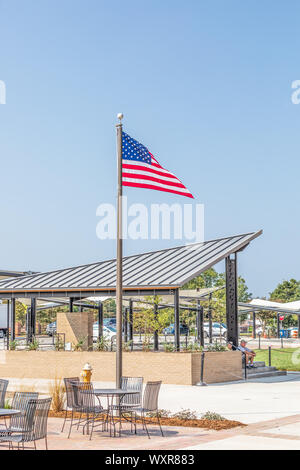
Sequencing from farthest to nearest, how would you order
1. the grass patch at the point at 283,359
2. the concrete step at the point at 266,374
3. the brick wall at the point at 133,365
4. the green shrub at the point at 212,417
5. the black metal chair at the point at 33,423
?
the grass patch at the point at 283,359, the concrete step at the point at 266,374, the brick wall at the point at 133,365, the green shrub at the point at 212,417, the black metal chair at the point at 33,423

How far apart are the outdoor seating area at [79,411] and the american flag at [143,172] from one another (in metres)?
4.61

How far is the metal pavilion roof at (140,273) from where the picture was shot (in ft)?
80.0

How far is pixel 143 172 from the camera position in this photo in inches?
640

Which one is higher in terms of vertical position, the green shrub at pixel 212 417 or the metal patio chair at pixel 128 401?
the metal patio chair at pixel 128 401

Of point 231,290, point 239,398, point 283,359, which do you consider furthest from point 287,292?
point 239,398

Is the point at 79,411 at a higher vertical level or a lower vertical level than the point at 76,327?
lower

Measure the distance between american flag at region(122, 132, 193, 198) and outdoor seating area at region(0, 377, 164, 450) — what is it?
4612 millimetres

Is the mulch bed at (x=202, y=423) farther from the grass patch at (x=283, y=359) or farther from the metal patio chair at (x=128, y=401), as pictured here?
the grass patch at (x=283, y=359)

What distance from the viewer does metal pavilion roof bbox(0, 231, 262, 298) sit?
24.4m

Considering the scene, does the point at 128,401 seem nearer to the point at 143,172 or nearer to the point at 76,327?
the point at 143,172

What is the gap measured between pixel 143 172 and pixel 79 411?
6.02 metres

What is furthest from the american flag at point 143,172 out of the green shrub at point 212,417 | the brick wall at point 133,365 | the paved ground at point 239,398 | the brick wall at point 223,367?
the brick wall at point 223,367

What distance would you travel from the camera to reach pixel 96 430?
12.8m
